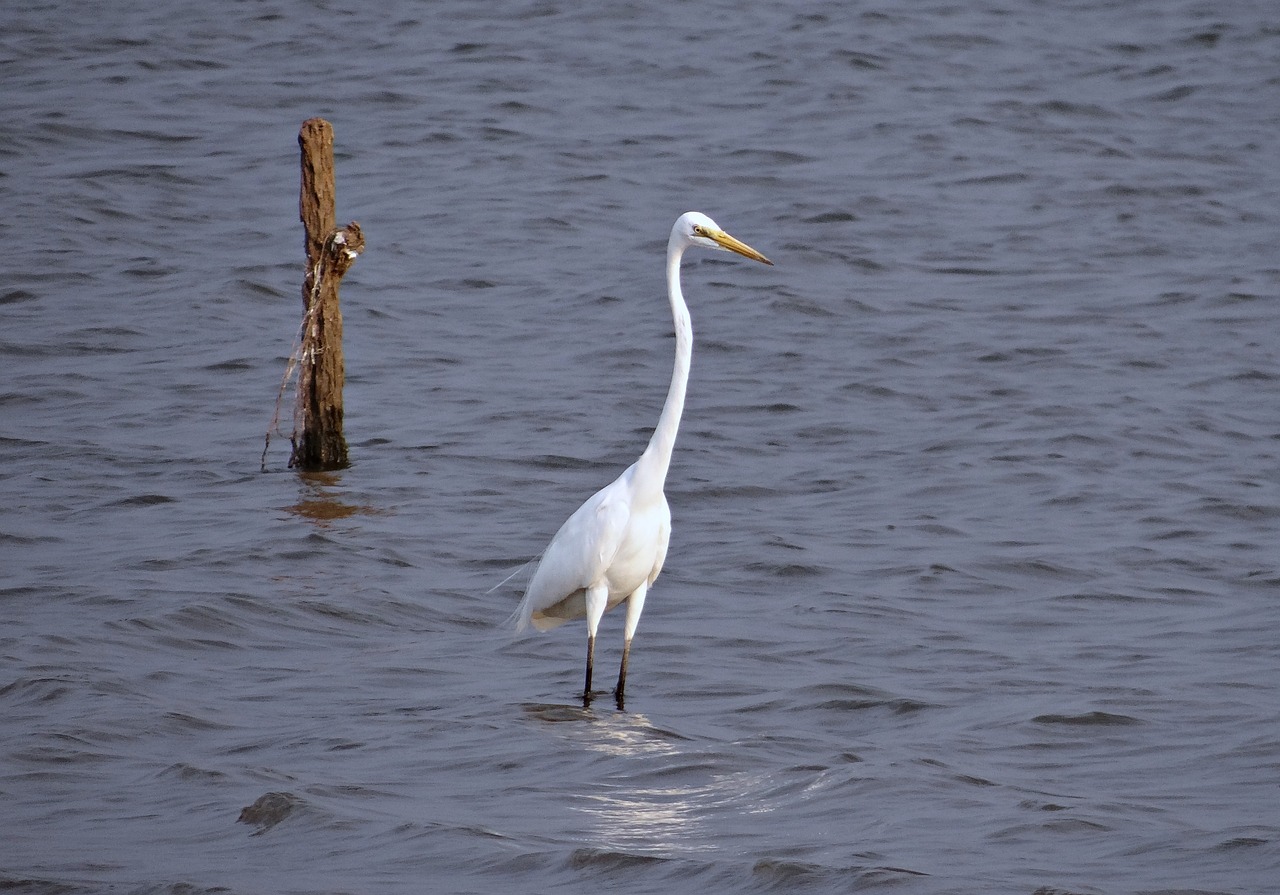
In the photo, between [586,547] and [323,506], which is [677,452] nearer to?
[323,506]

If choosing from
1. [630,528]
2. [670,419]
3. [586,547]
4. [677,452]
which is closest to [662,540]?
[630,528]

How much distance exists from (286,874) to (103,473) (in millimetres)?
6806

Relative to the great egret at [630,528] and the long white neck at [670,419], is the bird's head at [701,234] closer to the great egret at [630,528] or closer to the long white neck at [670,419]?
the great egret at [630,528]

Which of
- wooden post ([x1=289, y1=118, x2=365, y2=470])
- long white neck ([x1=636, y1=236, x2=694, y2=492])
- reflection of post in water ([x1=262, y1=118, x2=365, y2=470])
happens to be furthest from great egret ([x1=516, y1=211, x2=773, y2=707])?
wooden post ([x1=289, y1=118, x2=365, y2=470])

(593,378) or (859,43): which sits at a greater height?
(859,43)

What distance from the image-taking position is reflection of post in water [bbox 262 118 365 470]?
10289 millimetres

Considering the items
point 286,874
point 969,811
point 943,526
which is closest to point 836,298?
point 943,526

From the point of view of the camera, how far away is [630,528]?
7.27 meters

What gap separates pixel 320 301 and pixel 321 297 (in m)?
0.03

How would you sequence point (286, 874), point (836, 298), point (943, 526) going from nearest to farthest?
point (286, 874) < point (943, 526) < point (836, 298)

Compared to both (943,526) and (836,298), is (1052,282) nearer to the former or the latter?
(836,298)

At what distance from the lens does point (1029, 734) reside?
7.08m

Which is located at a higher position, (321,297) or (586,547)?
(321,297)

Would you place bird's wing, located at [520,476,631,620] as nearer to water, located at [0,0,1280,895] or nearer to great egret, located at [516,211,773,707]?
great egret, located at [516,211,773,707]
